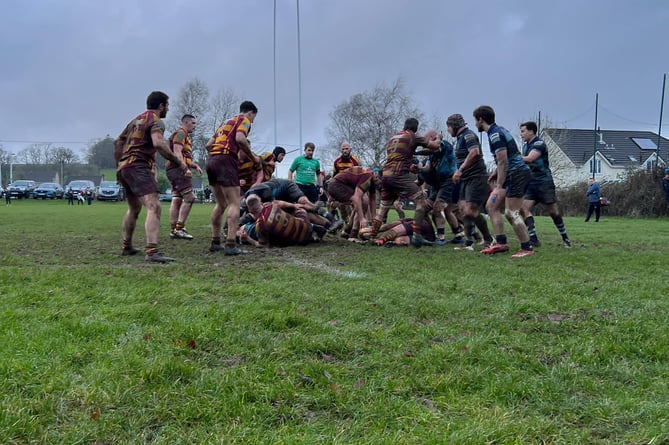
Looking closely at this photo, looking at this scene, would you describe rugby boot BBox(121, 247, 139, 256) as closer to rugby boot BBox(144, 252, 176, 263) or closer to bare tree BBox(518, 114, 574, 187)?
rugby boot BBox(144, 252, 176, 263)

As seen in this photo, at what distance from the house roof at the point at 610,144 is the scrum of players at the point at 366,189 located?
41.6m

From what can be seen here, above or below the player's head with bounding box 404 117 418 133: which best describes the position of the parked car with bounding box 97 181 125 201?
below

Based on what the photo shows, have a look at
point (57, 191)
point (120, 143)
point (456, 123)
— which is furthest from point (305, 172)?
point (57, 191)

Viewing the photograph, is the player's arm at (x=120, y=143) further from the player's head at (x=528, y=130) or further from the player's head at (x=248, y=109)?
the player's head at (x=528, y=130)

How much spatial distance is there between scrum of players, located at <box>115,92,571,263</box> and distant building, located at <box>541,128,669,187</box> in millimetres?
39000

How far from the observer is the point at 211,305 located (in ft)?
11.5

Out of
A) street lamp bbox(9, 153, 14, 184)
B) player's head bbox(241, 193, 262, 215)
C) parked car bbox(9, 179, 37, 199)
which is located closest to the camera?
player's head bbox(241, 193, 262, 215)

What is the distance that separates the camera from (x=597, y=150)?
48.3 meters

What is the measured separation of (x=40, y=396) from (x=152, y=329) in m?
0.90

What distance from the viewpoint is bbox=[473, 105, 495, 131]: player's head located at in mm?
6824

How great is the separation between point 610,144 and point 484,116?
51873mm

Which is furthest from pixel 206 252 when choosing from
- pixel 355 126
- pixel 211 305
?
pixel 355 126

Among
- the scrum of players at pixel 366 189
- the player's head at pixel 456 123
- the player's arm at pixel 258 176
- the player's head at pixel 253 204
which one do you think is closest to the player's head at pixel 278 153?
the scrum of players at pixel 366 189

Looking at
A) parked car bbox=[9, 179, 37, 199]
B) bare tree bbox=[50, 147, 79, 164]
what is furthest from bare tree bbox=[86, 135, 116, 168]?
parked car bbox=[9, 179, 37, 199]
